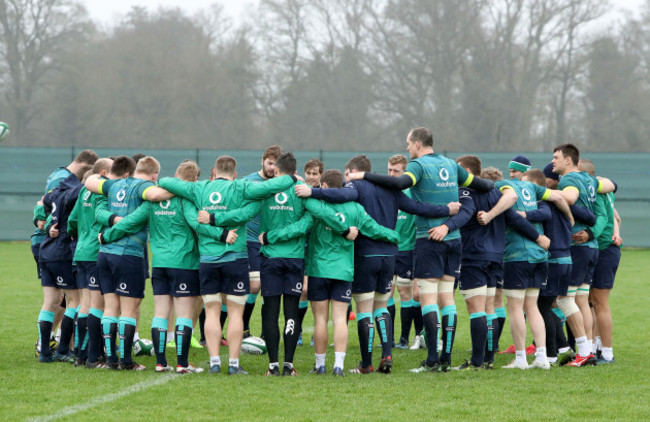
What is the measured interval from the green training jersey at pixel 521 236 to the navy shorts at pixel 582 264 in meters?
0.53

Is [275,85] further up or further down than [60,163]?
further up

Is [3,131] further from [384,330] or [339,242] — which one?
[384,330]

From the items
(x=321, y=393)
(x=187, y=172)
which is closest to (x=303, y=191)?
(x=187, y=172)

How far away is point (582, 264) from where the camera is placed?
815 cm

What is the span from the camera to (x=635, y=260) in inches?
813

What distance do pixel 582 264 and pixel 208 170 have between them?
761 inches

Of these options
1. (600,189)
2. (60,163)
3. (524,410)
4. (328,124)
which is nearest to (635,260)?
(600,189)

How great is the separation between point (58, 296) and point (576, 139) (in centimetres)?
3390

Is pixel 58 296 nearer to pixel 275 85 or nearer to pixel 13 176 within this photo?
pixel 13 176

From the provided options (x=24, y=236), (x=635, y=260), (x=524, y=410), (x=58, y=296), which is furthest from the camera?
(x=24, y=236)

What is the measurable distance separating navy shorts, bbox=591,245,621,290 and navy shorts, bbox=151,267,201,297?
4338 millimetres

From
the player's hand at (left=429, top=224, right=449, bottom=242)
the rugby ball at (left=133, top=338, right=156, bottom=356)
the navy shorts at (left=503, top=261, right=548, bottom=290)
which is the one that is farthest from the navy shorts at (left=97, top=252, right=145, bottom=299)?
the navy shorts at (left=503, top=261, right=548, bottom=290)

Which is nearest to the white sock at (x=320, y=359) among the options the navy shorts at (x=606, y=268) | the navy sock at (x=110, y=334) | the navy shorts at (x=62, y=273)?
the navy sock at (x=110, y=334)

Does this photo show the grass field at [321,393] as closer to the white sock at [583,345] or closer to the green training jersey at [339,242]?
the white sock at [583,345]
